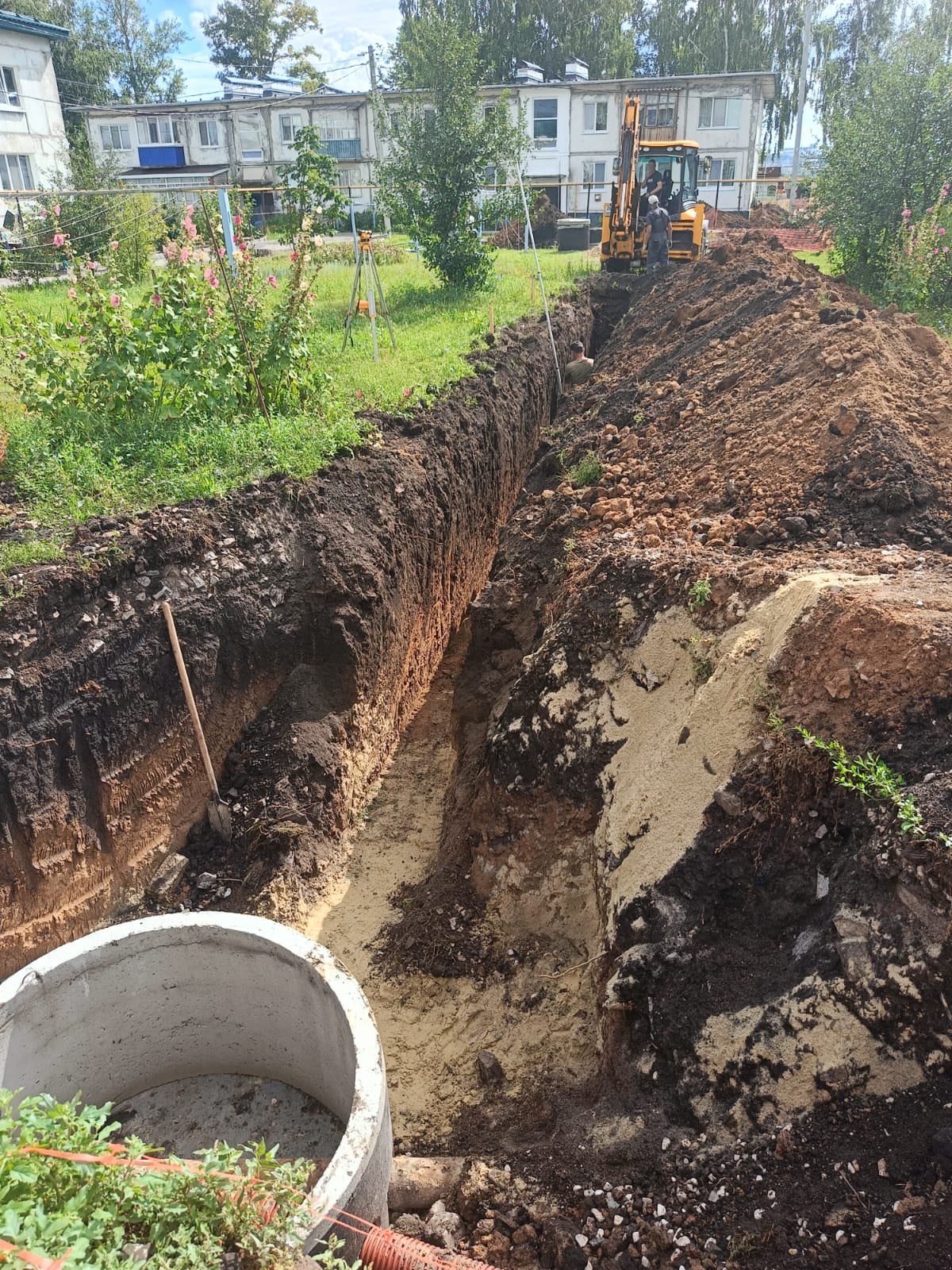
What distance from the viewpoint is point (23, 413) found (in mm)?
7770

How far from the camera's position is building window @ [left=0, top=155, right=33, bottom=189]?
1077 inches

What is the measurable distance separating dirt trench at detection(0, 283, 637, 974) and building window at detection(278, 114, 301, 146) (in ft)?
105

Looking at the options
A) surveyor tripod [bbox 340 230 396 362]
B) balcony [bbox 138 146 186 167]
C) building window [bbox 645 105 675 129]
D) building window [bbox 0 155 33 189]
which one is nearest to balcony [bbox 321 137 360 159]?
balcony [bbox 138 146 186 167]

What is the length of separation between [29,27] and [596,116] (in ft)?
63.2

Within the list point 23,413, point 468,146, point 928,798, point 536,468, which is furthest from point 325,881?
point 468,146

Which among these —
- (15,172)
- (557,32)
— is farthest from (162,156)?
(557,32)

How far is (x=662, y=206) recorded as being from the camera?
1738cm

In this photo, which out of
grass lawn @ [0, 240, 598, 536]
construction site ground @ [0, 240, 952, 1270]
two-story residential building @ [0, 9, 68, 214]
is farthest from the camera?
two-story residential building @ [0, 9, 68, 214]

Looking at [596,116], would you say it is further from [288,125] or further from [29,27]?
[29,27]

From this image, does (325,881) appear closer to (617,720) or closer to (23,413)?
(617,720)

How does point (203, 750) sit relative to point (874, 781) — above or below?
below

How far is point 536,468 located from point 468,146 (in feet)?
28.5

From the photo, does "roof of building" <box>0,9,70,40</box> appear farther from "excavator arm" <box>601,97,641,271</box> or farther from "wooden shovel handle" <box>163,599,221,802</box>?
"wooden shovel handle" <box>163,599,221,802</box>

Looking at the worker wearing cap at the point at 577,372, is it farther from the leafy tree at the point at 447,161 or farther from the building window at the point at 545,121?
the building window at the point at 545,121
